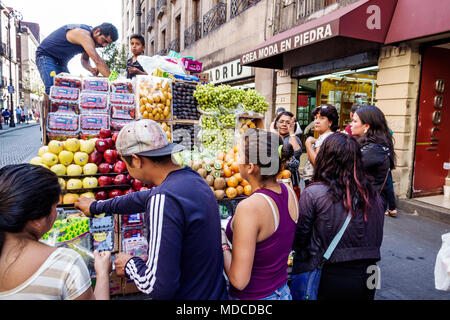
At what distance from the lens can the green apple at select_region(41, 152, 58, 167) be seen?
2.79 metres

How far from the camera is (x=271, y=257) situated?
1735 mm

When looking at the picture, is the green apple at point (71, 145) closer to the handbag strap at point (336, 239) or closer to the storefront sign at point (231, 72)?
the handbag strap at point (336, 239)

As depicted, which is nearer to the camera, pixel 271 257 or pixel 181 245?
pixel 181 245

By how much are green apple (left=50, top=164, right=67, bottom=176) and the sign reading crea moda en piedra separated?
559cm

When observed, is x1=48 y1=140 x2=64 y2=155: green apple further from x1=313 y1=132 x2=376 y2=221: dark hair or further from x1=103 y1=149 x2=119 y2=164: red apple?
x1=313 y1=132 x2=376 y2=221: dark hair

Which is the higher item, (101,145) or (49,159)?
(101,145)

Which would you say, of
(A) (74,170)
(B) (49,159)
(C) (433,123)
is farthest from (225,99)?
(C) (433,123)

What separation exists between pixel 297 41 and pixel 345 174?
6.04 m

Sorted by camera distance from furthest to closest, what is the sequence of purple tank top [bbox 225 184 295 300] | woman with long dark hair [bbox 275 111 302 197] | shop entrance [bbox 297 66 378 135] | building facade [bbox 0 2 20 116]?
building facade [bbox 0 2 20 116]
shop entrance [bbox 297 66 378 135]
woman with long dark hair [bbox 275 111 302 197]
purple tank top [bbox 225 184 295 300]

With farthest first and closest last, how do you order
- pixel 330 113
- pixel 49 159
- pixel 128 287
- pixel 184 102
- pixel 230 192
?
pixel 184 102
pixel 330 113
pixel 230 192
pixel 128 287
pixel 49 159

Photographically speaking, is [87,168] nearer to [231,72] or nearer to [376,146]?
[376,146]

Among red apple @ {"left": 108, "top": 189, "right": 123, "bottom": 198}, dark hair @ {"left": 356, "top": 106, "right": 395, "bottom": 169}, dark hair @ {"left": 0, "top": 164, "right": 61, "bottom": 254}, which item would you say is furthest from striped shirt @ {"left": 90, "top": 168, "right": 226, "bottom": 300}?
dark hair @ {"left": 356, "top": 106, "right": 395, "bottom": 169}
